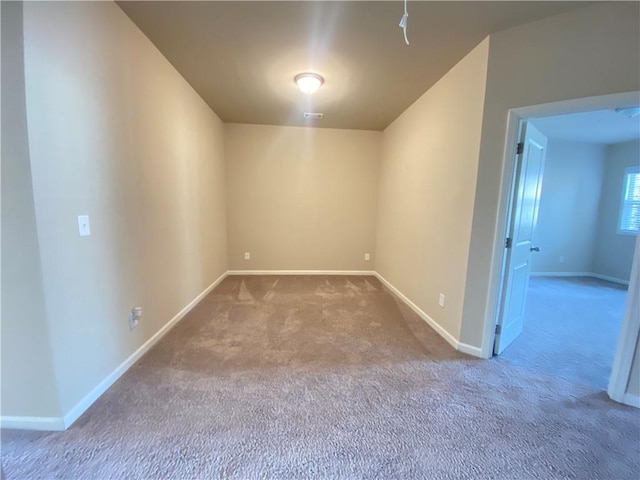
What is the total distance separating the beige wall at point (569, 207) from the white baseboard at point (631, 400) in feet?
13.0

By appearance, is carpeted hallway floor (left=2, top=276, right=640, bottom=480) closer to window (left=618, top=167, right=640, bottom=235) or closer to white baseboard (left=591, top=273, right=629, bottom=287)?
white baseboard (left=591, top=273, right=629, bottom=287)

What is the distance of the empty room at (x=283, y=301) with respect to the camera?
51.7 inches

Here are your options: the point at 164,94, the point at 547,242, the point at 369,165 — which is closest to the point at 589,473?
the point at 164,94

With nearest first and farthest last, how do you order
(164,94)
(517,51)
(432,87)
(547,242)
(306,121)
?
(517,51) < (164,94) < (432,87) < (306,121) < (547,242)

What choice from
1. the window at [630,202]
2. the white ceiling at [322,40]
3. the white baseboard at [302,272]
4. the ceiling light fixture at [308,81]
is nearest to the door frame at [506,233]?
the white ceiling at [322,40]

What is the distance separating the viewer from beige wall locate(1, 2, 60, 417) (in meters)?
1.21

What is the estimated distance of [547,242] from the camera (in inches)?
201

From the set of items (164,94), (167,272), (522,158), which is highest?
(164,94)

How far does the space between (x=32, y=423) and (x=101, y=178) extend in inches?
56.8

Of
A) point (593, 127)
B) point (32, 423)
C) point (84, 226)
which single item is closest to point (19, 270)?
point (84, 226)

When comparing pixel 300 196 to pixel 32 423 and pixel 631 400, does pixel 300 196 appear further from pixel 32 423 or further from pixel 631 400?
pixel 631 400

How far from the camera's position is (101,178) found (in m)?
1.69

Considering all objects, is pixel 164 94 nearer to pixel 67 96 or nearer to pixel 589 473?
pixel 67 96

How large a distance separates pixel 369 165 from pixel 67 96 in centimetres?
397
